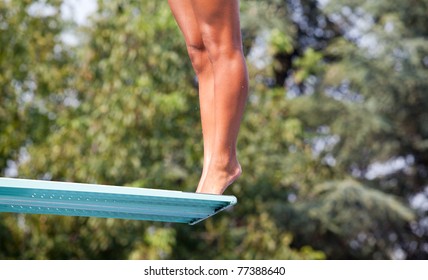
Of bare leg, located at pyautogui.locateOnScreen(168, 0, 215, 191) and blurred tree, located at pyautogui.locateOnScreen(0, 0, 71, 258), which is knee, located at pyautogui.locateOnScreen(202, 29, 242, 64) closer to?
bare leg, located at pyautogui.locateOnScreen(168, 0, 215, 191)

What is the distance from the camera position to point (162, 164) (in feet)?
27.9

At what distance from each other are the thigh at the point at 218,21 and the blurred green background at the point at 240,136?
19.1 feet

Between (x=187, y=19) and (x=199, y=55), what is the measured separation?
9cm

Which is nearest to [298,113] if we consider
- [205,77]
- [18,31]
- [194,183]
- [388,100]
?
[388,100]

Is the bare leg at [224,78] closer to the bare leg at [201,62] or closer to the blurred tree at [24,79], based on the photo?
the bare leg at [201,62]

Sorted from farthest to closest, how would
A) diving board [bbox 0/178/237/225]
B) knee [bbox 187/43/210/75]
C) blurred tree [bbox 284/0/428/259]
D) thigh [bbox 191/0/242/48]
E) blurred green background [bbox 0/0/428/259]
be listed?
blurred tree [bbox 284/0/428/259] < blurred green background [bbox 0/0/428/259] < knee [bbox 187/43/210/75] < thigh [bbox 191/0/242/48] < diving board [bbox 0/178/237/225]

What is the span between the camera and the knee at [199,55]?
7.48 ft

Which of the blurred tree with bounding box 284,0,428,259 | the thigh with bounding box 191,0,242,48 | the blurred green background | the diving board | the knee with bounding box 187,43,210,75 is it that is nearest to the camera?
the diving board

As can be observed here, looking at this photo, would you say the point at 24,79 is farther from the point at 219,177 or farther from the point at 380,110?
the point at 219,177

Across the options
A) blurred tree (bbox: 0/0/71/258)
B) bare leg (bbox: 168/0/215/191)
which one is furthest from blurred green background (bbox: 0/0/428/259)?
bare leg (bbox: 168/0/215/191)

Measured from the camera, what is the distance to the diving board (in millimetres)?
1943

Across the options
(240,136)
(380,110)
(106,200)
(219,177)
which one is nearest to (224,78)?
(219,177)

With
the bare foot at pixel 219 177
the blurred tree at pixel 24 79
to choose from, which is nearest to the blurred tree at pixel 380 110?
the blurred tree at pixel 24 79

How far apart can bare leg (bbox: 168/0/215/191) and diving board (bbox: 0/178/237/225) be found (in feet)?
0.63
